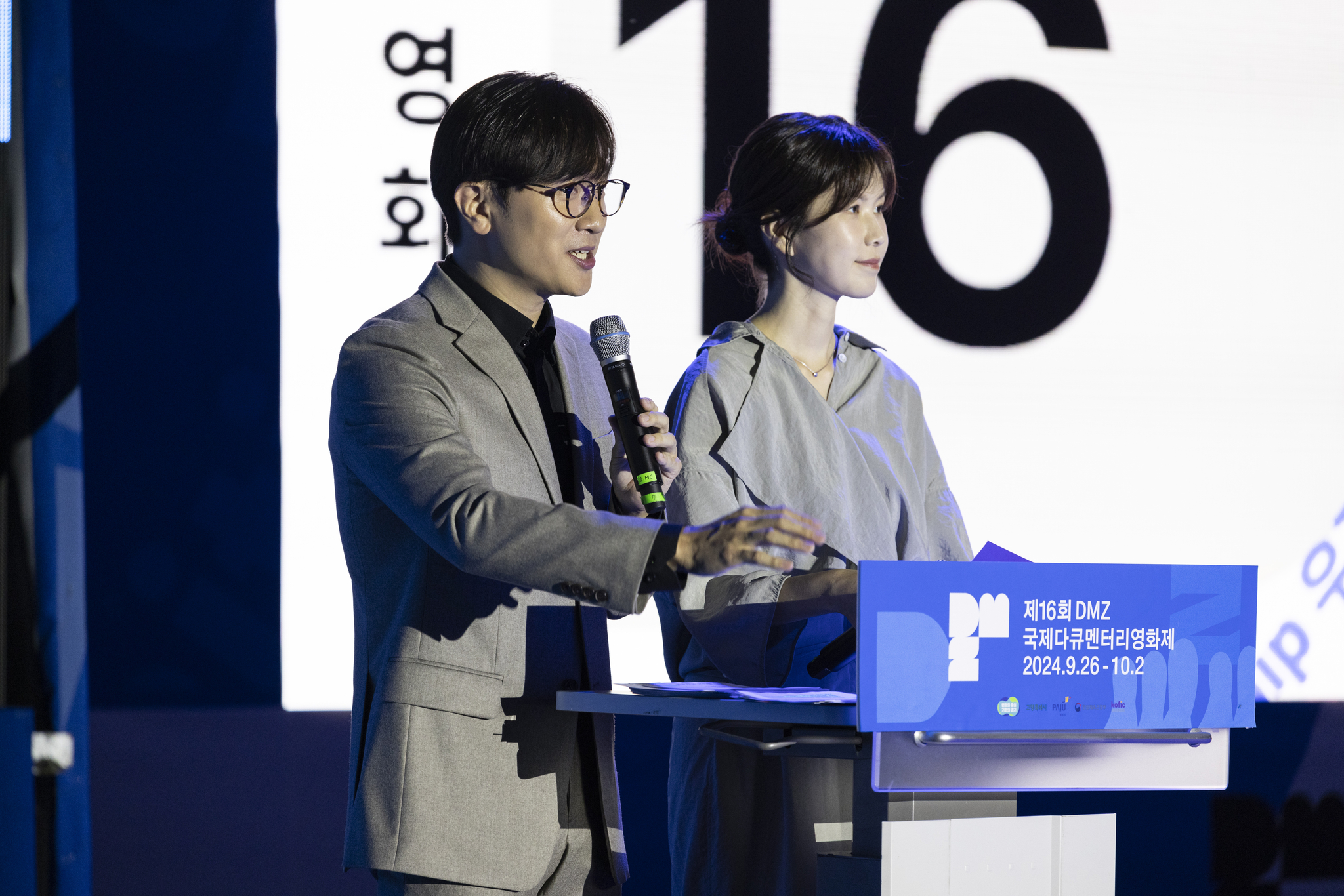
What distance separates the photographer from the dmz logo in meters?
1.29

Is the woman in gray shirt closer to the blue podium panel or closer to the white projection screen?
the blue podium panel

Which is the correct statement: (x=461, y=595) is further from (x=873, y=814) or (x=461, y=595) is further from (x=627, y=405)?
(x=873, y=814)

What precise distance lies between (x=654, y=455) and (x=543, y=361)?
213mm

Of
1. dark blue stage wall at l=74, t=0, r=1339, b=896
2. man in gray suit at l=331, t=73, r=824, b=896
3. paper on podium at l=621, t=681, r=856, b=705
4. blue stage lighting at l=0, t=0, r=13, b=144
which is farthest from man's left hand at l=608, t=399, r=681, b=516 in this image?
blue stage lighting at l=0, t=0, r=13, b=144

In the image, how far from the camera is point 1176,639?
4.46 ft

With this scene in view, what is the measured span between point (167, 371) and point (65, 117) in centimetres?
63

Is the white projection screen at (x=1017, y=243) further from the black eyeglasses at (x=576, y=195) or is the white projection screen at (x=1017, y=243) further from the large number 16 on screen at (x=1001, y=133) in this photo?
the black eyeglasses at (x=576, y=195)

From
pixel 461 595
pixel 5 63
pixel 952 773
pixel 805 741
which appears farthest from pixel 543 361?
pixel 5 63

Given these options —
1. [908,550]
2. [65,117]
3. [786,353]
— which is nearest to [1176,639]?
[908,550]

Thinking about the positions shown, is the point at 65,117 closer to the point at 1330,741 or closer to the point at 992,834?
the point at 992,834

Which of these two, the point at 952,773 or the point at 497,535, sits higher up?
the point at 497,535

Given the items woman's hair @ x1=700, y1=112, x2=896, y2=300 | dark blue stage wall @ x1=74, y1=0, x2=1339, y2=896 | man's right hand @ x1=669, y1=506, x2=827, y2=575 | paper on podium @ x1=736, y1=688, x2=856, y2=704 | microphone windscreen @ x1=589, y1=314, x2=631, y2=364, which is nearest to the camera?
man's right hand @ x1=669, y1=506, x2=827, y2=575

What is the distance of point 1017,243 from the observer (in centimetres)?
359

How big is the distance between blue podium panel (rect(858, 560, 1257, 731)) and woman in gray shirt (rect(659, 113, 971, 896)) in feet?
1.24
